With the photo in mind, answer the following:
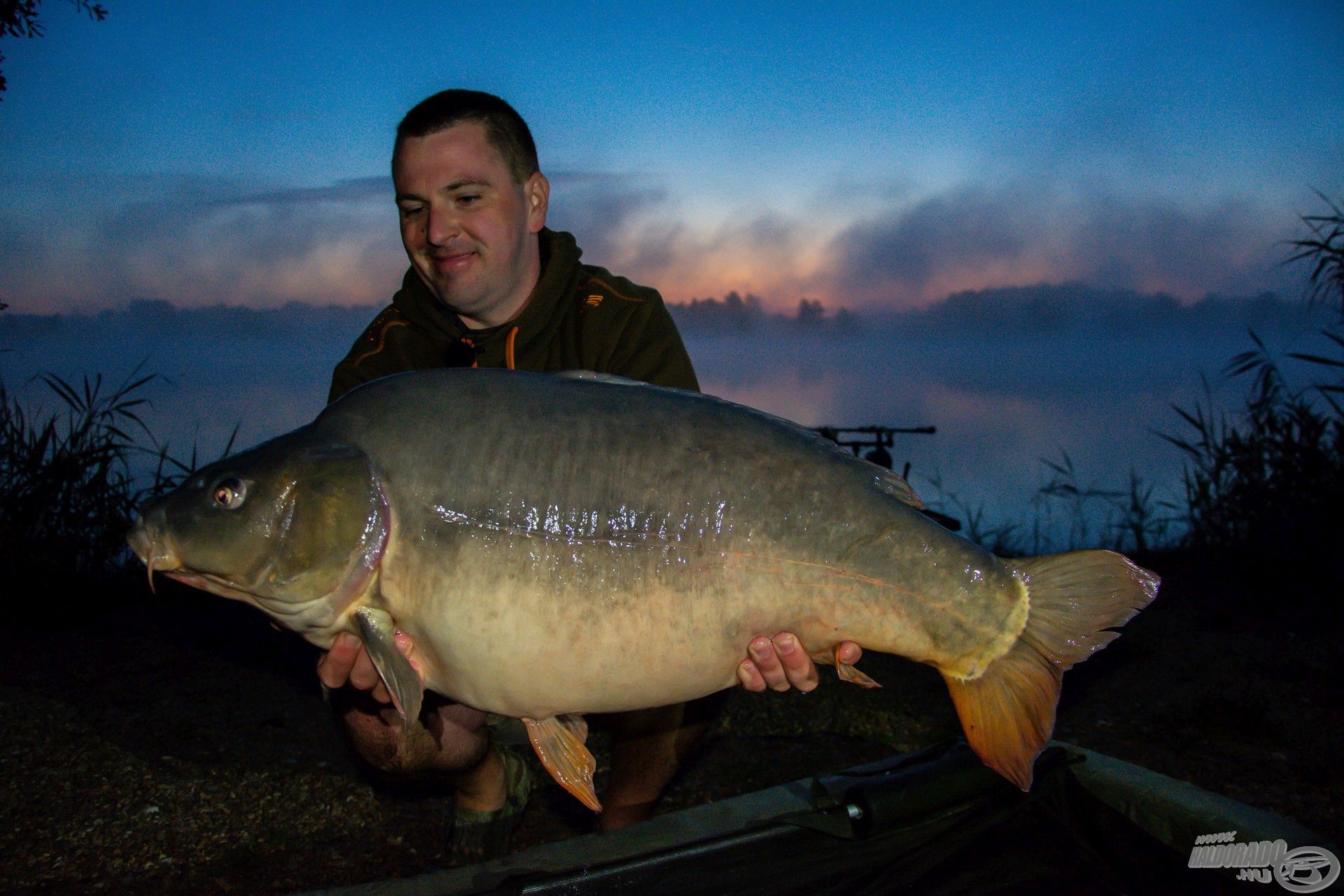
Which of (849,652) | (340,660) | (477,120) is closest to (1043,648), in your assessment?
(849,652)

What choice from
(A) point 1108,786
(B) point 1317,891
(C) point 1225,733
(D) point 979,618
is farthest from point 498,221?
(C) point 1225,733

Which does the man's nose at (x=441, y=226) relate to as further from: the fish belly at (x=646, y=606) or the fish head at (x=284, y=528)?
the fish belly at (x=646, y=606)

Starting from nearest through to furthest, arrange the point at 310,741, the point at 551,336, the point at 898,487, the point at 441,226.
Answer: the point at 898,487, the point at 441,226, the point at 551,336, the point at 310,741

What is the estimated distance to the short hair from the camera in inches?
94.3

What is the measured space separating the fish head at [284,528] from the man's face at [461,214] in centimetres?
87

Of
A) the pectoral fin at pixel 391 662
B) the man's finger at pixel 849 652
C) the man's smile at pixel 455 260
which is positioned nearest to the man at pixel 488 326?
the man's smile at pixel 455 260

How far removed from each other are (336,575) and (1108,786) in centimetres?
173

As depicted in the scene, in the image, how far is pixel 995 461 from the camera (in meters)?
13.5

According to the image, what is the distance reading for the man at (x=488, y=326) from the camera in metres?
2.31

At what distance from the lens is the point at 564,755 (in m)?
1.77

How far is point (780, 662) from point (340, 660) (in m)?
0.88

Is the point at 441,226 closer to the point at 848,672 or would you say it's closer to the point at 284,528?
the point at 284,528

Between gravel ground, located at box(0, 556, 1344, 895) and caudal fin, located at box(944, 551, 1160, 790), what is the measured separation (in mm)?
1216

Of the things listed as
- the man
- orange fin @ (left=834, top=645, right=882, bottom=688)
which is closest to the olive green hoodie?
the man
